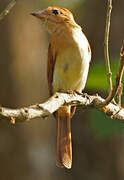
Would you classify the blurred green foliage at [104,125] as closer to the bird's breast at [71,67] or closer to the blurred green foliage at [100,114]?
the blurred green foliage at [100,114]

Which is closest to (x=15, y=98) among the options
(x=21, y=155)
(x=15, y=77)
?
(x=15, y=77)

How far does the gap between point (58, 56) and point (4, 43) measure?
273 centimetres

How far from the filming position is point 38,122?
6895mm

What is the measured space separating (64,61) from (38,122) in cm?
276

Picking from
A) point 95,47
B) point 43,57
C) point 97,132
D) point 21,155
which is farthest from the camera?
point 43,57

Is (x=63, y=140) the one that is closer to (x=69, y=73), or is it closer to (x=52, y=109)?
(x=69, y=73)

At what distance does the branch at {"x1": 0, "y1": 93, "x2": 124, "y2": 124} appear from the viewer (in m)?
2.13

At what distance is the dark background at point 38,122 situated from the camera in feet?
20.9

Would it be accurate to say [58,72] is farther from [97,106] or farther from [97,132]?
[97,106]

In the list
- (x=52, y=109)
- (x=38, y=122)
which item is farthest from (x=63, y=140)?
(x=38, y=122)

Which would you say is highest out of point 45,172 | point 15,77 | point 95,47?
point 95,47

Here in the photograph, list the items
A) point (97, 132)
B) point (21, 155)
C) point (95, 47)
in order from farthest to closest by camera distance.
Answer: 1. point (95, 47)
2. point (21, 155)
3. point (97, 132)

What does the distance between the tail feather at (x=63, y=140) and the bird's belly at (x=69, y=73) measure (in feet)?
0.95

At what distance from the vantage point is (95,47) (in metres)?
6.79
